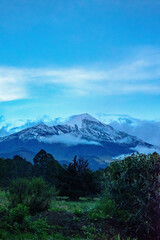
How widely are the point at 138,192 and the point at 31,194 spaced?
4198mm

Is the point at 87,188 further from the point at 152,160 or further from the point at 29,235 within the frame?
the point at 29,235

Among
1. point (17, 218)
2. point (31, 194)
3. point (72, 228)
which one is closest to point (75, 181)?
point (31, 194)

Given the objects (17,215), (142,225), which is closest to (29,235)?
(17,215)

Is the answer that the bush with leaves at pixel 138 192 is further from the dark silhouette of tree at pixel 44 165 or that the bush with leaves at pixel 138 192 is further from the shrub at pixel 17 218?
the dark silhouette of tree at pixel 44 165

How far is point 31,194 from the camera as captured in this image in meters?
12.4

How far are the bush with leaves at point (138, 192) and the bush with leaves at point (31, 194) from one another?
2557mm

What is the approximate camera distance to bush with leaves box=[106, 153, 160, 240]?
35.5ft

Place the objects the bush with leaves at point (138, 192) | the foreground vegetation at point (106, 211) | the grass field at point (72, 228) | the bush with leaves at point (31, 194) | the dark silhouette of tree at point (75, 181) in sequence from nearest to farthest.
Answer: the grass field at point (72, 228) → the foreground vegetation at point (106, 211) → the bush with leaves at point (138, 192) → the bush with leaves at point (31, 194) → the dark silhouette of tree at point (75, 181)

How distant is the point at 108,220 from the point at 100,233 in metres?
1.38

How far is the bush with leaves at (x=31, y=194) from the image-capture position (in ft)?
39.6

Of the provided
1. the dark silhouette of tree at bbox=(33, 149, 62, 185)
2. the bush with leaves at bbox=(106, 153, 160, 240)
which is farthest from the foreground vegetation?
the dark silhouette of tree at bbox=(33, 149, 62, 185)

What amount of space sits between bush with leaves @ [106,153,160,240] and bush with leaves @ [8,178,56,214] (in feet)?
8.39

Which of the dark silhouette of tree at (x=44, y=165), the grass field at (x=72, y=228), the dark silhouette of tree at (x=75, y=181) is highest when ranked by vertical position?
the dark silhouette of tree at (x=44, y=165)

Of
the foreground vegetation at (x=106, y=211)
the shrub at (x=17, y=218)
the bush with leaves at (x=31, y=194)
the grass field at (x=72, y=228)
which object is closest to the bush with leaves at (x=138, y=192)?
the foreground vegetation at (x=106, y=211)
